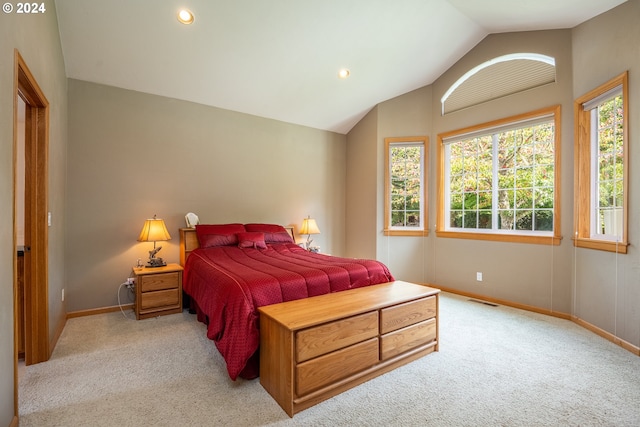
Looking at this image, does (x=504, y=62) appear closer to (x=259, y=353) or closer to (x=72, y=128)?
(x=259, y=353)

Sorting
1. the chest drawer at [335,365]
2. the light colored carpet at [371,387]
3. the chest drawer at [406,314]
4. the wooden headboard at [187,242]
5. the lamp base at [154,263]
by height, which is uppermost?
the wooden headboard at [187,242]

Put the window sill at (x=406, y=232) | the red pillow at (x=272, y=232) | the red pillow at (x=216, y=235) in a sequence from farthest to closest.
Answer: the window sill at (x=406, y=232), the red pillow at (x=272, y=232), the red pillow at (x=216, y=235)

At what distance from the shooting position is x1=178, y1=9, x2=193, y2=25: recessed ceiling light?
277cm

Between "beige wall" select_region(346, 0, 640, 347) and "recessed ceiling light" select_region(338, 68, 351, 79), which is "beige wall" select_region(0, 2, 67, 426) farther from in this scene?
"beige wall" select_region(346, 0, 640, 347)

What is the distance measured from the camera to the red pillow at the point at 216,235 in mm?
3693

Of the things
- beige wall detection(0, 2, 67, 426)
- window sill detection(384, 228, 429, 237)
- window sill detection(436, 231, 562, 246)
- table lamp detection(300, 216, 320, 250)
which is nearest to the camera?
beige wall detection(0, 2, 67, 426)

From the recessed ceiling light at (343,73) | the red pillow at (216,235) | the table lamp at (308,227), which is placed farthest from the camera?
the table lamp at (308,227)

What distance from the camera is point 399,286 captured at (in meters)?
2.69

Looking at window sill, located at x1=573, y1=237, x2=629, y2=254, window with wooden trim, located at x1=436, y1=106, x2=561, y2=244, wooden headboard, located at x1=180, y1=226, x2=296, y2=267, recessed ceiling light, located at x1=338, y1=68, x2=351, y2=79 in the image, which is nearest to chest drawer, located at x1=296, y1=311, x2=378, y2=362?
window sill, located at x1=573, y1=237, x2=629, y2=254

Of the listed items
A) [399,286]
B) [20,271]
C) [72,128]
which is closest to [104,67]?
[72,128]

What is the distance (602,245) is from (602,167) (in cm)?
77

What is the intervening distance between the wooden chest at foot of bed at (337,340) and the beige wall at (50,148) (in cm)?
127

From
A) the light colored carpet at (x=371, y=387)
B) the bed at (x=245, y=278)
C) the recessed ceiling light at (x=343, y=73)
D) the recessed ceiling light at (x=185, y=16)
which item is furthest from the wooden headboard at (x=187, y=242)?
the recessed ceiling light at (x=343, y=73)

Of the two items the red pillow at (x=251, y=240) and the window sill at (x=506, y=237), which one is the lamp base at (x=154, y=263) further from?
the window sill at (x=506, y=237)
